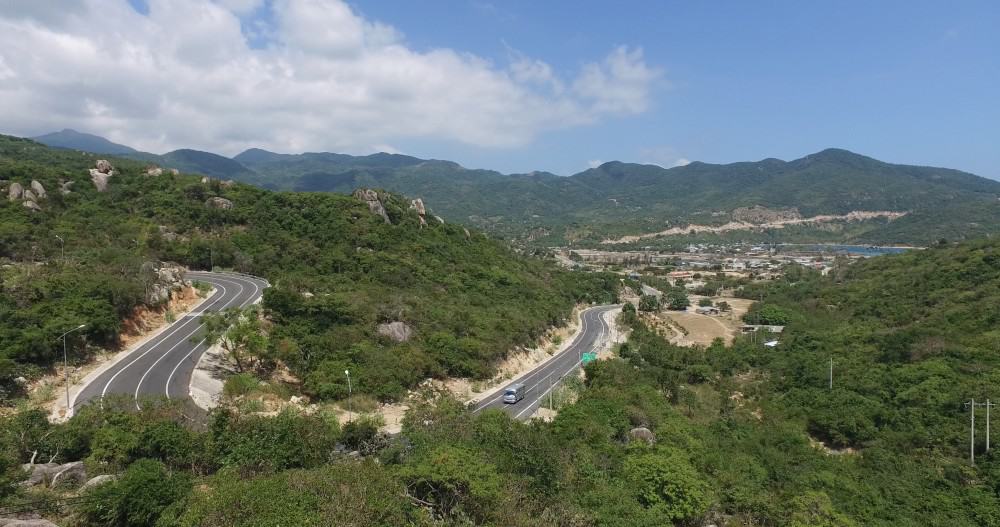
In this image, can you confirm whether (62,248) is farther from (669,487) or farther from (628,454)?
(669,487)

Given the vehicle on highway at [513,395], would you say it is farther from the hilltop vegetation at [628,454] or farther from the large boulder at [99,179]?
the large boulder at [99,179]

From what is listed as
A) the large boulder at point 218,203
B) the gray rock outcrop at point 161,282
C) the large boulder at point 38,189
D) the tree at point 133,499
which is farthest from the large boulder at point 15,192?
the tree at point 133,499

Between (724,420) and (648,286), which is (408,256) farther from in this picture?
(648,286)

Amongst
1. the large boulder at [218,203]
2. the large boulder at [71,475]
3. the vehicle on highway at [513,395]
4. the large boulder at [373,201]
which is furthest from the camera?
the large boulder at [373,201]

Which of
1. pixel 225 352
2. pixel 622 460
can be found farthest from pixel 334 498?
pixel 225 352

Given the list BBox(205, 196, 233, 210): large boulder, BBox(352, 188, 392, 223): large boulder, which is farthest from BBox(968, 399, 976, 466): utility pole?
BBox(205, 196, 233, 210): large boulder

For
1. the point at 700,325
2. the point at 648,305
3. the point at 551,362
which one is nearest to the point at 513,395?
the point at 551,362
